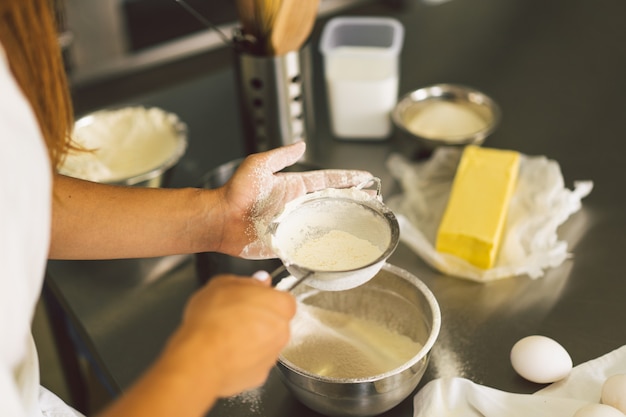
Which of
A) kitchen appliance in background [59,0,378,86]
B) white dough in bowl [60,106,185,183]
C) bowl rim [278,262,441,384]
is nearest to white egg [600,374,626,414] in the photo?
bowl rim [278,262,441,384]

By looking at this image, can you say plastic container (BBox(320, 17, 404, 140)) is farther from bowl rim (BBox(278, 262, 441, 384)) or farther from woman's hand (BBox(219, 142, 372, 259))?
bowl rim (BBox(278, 262, 441, 384))

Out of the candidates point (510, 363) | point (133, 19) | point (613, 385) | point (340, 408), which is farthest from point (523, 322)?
point (133, 19)

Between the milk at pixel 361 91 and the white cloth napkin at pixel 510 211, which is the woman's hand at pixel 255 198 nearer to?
the white cloth napkin at pixel 510 211

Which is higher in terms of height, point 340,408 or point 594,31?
point 594,31

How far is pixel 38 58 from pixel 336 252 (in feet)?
1.35

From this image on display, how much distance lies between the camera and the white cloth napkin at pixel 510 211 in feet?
3.68

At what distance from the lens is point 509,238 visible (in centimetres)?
115

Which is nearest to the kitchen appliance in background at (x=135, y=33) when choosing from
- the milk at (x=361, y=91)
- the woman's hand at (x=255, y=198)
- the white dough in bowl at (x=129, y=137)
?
the white dough in bowl at (x=129, y=137)

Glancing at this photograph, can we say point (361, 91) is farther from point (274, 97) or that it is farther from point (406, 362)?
point (406, 362)

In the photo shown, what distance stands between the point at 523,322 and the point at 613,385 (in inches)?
8.0

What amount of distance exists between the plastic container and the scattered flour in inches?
21.6

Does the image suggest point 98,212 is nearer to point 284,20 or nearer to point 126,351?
point 126,351

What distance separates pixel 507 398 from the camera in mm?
890

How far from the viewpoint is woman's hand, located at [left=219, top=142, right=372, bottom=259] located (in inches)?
37.4
